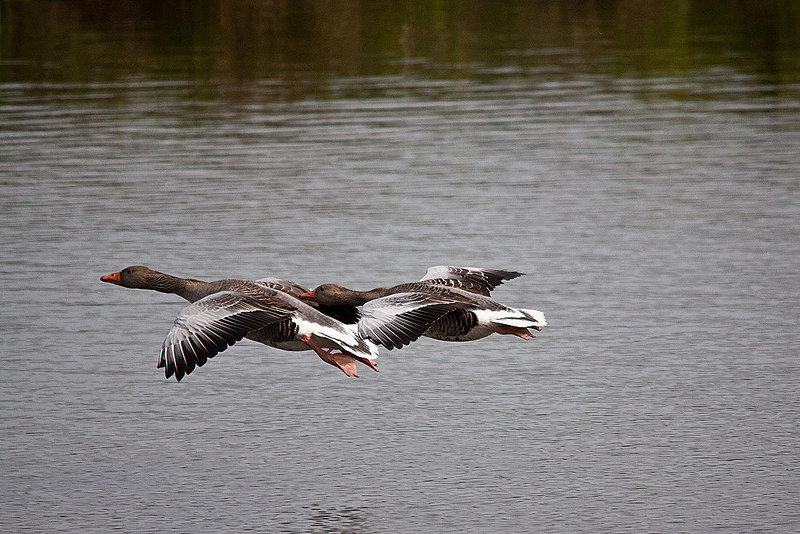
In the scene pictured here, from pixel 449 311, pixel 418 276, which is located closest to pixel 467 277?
pixel 449 311

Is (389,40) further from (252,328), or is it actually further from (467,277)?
(252,328)

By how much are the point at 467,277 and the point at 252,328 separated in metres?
2.99

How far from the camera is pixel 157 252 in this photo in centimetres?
2009

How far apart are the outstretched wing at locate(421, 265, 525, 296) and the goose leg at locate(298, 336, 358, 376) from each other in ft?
5.36

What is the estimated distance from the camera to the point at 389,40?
163ft

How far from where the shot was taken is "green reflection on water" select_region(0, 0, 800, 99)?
41.1 metres

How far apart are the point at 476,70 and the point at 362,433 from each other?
28578mm

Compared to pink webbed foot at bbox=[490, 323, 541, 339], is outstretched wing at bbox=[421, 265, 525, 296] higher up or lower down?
higher up

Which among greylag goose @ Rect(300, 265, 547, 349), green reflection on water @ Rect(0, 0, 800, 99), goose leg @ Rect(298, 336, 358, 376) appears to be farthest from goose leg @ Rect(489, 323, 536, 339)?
green reflection on water @ Rect(0, 0, 800, 99)

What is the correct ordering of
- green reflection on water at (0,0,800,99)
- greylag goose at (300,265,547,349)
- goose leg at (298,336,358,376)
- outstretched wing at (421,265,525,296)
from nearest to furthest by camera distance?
goose leg at (298,336,358,376) → greylag goose at (300,265,547,349) → outstretched wing at (421,265,525,296) → green reflection on water at (0,0,800,99)

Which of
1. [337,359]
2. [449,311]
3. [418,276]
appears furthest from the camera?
[418,276]

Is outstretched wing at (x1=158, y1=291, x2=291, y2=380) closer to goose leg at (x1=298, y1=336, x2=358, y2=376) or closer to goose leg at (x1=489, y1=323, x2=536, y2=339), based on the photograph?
goose leg at (x1=298, y1=336, x2=358, y2=376)

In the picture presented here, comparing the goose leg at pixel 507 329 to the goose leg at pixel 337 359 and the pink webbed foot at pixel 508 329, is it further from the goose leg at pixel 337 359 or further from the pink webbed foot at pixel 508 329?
the goose leg at pixel 337 359

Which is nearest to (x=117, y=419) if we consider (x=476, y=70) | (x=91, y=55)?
(x=476, y=70)
